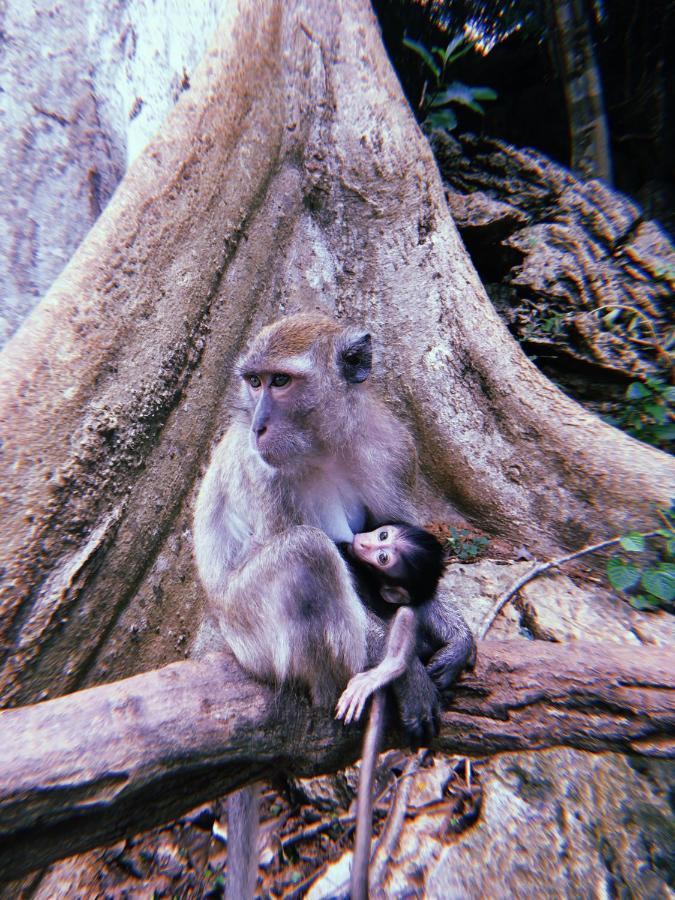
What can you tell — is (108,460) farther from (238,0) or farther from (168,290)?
(238,0)

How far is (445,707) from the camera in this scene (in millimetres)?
1812

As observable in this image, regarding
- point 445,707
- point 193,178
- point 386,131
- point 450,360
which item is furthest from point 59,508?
point 386,131

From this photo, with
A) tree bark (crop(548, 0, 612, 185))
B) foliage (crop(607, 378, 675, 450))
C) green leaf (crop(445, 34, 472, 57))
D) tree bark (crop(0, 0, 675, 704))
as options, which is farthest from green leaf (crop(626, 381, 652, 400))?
green leaf (crop(445, 34, 472, 57))

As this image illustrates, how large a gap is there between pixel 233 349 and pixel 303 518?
126 cm

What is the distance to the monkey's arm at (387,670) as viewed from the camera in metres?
1.63

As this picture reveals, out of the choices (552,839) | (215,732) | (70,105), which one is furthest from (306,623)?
(70,105)

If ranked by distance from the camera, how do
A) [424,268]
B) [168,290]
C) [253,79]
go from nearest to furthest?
1. [168,290]
2. [253,79]
3. [424,268]

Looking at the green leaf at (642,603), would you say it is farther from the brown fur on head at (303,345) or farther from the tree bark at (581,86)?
the tree bark at (581,86)

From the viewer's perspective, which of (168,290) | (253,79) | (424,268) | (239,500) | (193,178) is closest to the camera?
(239,500)

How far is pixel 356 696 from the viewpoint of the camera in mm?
1637

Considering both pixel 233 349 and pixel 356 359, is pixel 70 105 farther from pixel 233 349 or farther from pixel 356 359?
pixel 356 359

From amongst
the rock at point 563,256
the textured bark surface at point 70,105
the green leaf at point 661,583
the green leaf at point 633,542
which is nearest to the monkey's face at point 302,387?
the green leaf at point 633,542

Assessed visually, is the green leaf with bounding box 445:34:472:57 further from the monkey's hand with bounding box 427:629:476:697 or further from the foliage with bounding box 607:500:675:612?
the monkey's hand with bounding box 427:629:476:697

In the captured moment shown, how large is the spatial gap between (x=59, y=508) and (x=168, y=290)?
111cm
